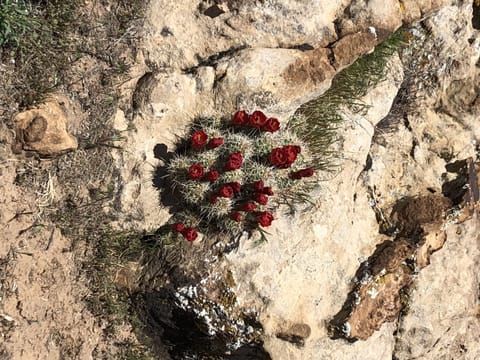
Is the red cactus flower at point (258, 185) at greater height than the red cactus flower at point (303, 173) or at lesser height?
lesser

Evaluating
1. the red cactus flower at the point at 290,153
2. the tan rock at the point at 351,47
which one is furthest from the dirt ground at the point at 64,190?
the tan rock at the point at 351,47

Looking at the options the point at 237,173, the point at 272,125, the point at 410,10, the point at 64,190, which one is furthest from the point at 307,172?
the point at 410,10

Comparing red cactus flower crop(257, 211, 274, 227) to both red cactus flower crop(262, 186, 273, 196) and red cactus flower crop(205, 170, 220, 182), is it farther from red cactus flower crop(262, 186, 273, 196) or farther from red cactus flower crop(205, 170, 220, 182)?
red cactus flower crop(205, 170, 220, 182)

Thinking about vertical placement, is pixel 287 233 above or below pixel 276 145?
below

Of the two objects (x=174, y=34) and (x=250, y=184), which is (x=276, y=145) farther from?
(x=174, y=34)

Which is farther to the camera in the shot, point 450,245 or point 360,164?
point 450,245

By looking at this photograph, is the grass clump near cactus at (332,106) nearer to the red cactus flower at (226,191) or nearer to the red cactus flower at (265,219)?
the red cactus flower at (265,219)

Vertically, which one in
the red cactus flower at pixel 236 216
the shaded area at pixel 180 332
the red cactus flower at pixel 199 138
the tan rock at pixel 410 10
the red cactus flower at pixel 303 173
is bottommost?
the shaded area at pixel 180 332

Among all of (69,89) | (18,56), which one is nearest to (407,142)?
(69,89)

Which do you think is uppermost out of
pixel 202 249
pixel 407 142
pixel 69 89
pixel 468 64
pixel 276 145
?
pixel 468 64
